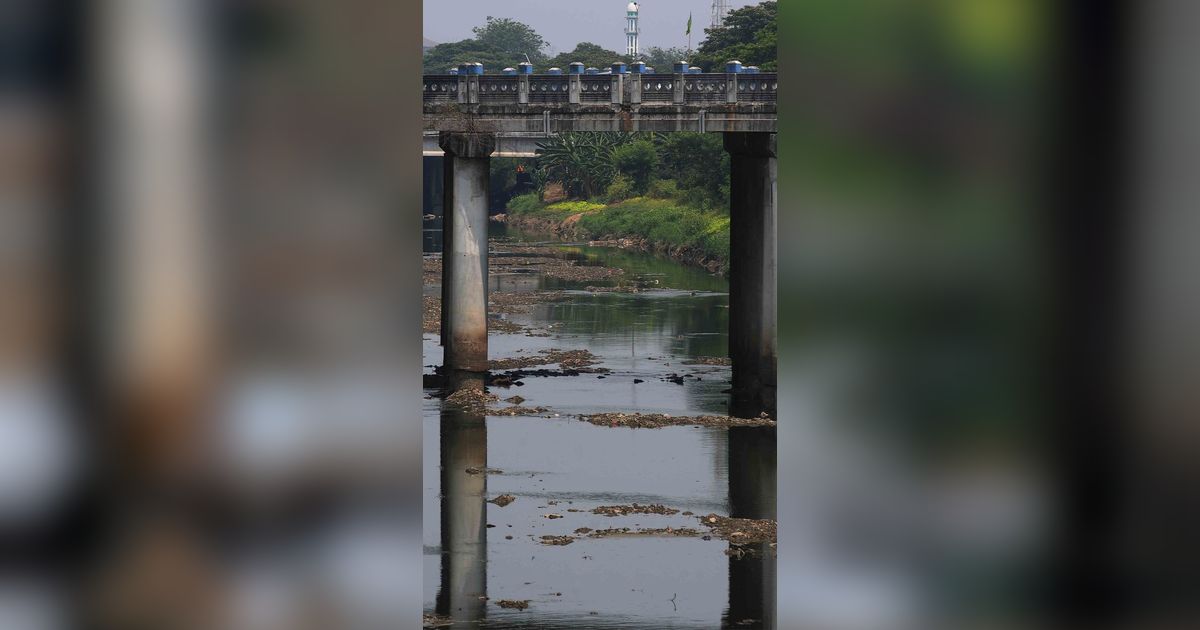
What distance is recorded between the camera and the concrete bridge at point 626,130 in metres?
27.5

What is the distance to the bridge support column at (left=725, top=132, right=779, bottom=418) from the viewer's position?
2706 centimetres

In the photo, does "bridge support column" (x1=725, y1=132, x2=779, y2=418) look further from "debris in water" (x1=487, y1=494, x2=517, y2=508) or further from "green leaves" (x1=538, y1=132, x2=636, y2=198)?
"green leaves" (x1=538, y1=132, x2=636, y2=198)

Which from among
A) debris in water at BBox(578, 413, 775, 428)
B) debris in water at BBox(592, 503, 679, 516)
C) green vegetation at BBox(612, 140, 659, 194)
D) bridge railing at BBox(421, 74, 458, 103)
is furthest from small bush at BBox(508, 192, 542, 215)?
debris in water at BBox(592, 503, 679, 516)

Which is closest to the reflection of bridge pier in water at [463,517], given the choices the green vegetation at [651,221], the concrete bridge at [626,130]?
the concrete bridge at [626,130]

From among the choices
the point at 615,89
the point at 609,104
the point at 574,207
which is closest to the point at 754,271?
the point at 609,104

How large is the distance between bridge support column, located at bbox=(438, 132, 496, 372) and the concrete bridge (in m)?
0.02

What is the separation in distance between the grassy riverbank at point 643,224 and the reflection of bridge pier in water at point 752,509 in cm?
3212

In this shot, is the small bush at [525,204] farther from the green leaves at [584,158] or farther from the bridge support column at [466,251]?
the bridge support column at [466,251]

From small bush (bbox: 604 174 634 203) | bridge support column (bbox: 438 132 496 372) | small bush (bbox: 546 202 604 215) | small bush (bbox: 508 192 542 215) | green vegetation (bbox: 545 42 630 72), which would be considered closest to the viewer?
bridge support column (bbox: 438 132 496 372)

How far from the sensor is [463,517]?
59.2 ft

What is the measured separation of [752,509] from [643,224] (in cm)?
5136

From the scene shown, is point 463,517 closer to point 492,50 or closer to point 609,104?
point 609,104
